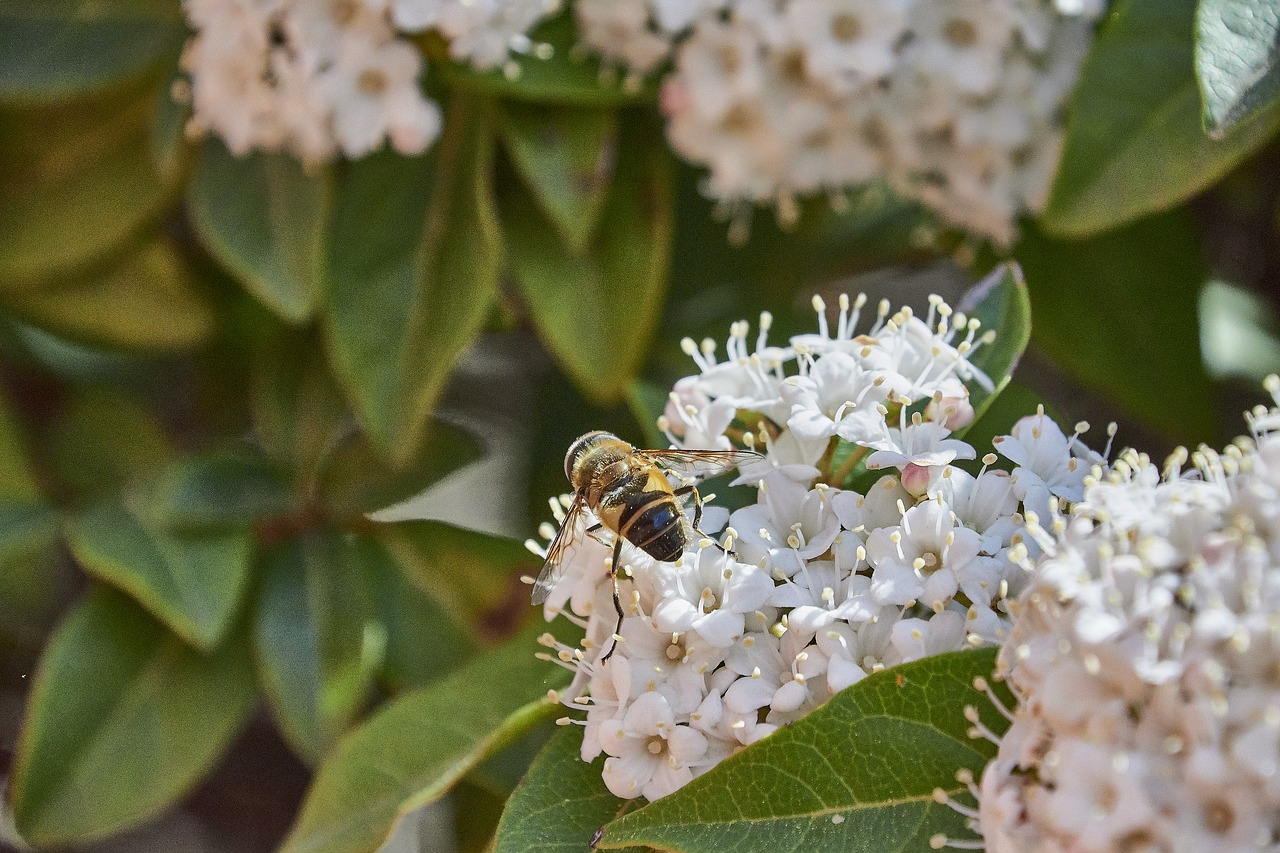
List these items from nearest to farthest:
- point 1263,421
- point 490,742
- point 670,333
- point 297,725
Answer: point 1263,421 < point 490,742 < point 297,725 < point 670,333

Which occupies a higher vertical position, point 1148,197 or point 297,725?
point 1148,197

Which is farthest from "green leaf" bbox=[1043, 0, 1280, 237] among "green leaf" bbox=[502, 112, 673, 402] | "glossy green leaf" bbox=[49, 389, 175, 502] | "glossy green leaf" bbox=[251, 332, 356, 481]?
"glossy green leaf" bbox=[49, 389, 175, 502]

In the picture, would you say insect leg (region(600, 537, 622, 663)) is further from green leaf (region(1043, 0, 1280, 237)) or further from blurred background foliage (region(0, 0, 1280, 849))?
green leaf (region(1043, 0, 1280, 237))

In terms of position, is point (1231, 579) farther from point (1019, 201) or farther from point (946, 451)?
point (1019, 201)

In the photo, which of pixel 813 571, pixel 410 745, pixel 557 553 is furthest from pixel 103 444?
pixel 813 571

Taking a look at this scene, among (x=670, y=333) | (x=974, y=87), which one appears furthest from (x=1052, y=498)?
(x=670, y=333)

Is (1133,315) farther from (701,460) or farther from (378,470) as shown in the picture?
(378,470)

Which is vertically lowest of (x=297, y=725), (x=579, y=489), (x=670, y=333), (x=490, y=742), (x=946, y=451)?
(x=297, y=725)
